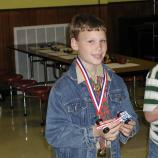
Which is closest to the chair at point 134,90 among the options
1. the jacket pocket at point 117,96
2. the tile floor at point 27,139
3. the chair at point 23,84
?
the tile floor at point 27,139

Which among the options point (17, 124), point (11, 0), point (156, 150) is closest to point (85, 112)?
point (156, 150)

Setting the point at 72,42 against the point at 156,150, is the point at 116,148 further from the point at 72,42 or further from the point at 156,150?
the point at 72,42

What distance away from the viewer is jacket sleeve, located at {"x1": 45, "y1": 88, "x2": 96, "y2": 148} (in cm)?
224

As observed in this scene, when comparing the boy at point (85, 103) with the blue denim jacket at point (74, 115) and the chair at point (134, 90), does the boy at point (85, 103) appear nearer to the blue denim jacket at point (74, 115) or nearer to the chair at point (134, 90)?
the blue denim jacket at point (74, 115)

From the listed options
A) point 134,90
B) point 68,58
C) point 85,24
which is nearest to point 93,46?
point 85,24

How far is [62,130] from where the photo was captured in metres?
2.24

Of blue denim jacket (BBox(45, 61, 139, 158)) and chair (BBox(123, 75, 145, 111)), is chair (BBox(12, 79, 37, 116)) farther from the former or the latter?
blue denim jacket (BBox(45, 61, 139, 158))

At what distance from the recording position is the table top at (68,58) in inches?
223

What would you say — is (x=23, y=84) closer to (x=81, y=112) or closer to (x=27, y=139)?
(x=27, y=139)

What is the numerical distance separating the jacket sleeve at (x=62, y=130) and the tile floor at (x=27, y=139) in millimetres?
3033

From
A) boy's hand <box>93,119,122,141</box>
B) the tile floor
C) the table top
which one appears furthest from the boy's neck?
the table top

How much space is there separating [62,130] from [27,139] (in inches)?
152

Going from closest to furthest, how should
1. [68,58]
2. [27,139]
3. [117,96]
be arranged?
1. [117,96]
2. [27,139]
3. [68,58]

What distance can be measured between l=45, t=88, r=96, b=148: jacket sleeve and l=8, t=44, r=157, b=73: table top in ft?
10.8
